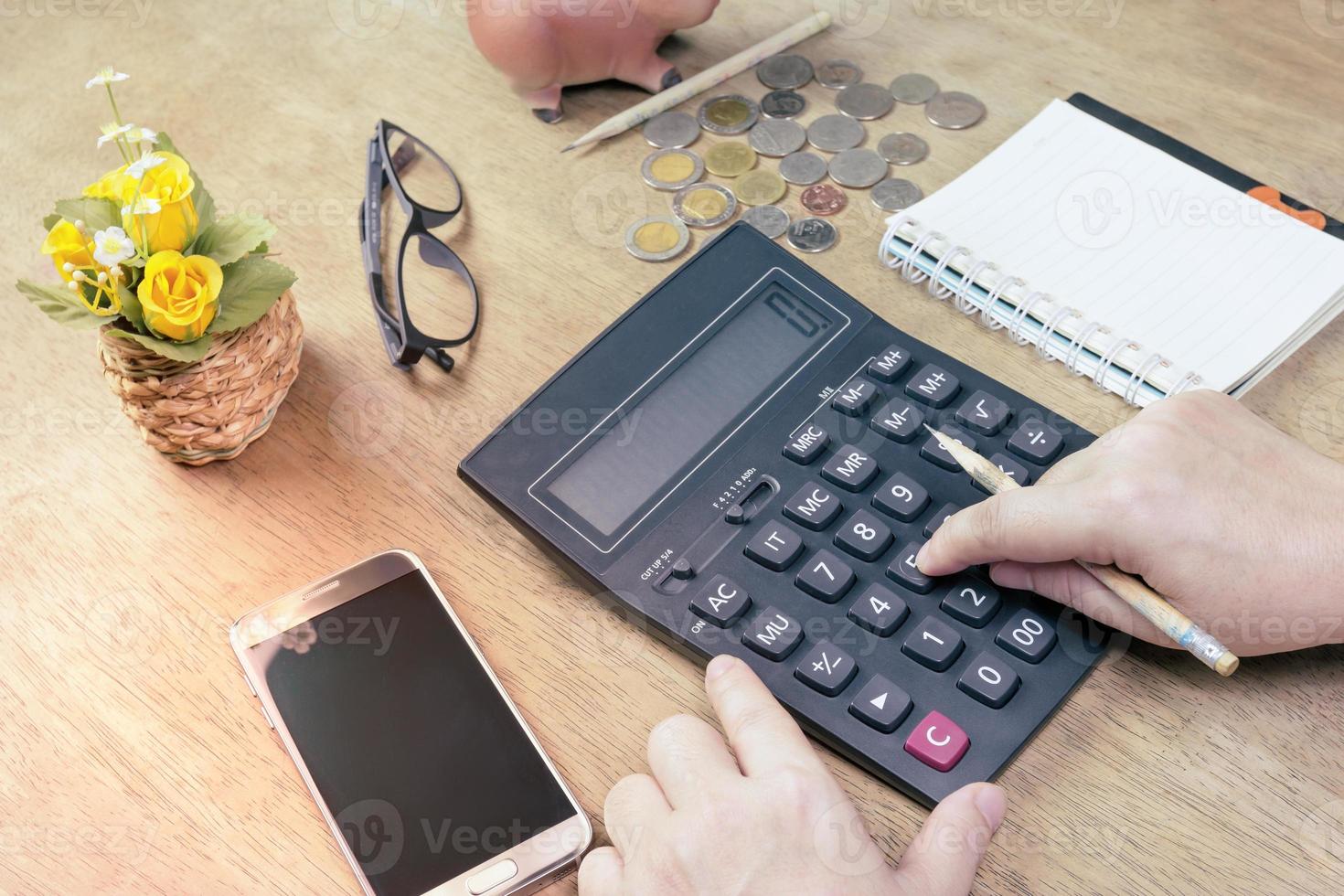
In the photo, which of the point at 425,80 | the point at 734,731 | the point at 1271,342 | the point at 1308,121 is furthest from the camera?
the point at 425,80

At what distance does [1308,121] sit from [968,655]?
0.53 metres

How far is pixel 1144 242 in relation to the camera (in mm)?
730

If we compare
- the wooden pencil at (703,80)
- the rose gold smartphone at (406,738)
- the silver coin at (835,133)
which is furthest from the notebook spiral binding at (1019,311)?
the rose gold smartphone at (406,738)

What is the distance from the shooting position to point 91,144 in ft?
2.92

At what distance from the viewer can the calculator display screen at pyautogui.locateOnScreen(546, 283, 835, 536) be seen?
2.08 ft

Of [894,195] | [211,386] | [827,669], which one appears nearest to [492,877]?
[827,669]

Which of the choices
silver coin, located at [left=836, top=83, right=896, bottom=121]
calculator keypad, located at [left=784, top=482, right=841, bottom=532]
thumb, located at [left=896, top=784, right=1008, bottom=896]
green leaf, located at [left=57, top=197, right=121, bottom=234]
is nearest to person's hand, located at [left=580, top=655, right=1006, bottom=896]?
thumb, located at [left=896, top=784, right=1008, bottom=896]

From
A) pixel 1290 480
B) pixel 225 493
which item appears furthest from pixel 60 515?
pixel 1290 480

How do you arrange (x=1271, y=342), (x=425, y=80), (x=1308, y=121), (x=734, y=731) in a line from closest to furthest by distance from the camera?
(x=734, y=731) → (x=1271, y=342) → (x=1308, y=121) → (x=425, y=80)

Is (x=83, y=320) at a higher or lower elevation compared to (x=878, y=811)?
higher

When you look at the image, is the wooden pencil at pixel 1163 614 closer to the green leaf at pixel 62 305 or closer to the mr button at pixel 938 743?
the mr button at pixel 938 743

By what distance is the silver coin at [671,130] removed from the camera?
0.84 metres

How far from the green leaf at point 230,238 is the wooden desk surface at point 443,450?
0.13m

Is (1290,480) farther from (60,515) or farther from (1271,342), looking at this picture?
(60,515)
